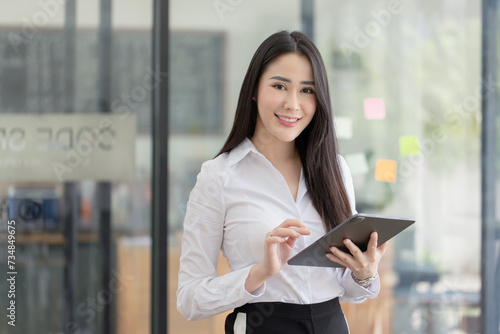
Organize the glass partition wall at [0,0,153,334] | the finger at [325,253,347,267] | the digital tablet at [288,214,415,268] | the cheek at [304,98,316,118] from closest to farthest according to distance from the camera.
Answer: the digital tablet at [288,214,415,268] → the finger at [325,253,347,267] → the cheek at [304,98,316,118] → the glass partition wall at [0,0,153,334]

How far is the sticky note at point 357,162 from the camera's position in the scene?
10.7 feet

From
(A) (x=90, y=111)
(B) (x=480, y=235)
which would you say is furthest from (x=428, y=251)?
(A) (x=90, y=111)

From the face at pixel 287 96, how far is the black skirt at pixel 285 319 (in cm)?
43

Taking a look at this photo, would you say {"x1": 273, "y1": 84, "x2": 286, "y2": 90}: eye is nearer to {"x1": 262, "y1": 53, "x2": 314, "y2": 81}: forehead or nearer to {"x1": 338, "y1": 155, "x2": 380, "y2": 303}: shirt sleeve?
{"x1": 262, "y1": 53, "x2": 314, "y2": 81}: forehead

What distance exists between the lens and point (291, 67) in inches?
62.2

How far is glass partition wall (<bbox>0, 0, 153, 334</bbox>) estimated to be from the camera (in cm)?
297

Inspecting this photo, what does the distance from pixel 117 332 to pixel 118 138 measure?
0.99 m

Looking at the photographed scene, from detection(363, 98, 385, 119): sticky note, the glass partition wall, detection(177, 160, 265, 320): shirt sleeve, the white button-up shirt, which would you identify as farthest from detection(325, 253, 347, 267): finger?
Answer: detection(363, 98, 385, 119): sticky note

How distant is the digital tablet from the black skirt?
0.13m

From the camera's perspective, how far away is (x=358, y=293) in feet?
5.34

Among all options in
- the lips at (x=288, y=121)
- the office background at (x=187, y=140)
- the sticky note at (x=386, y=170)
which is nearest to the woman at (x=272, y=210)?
the lips at (x=288, y=121)

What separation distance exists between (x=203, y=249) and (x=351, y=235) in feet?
1.26

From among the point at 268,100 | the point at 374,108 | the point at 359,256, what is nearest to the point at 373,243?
the point at 359,256

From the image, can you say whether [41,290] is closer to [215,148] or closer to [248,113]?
[215,148]
